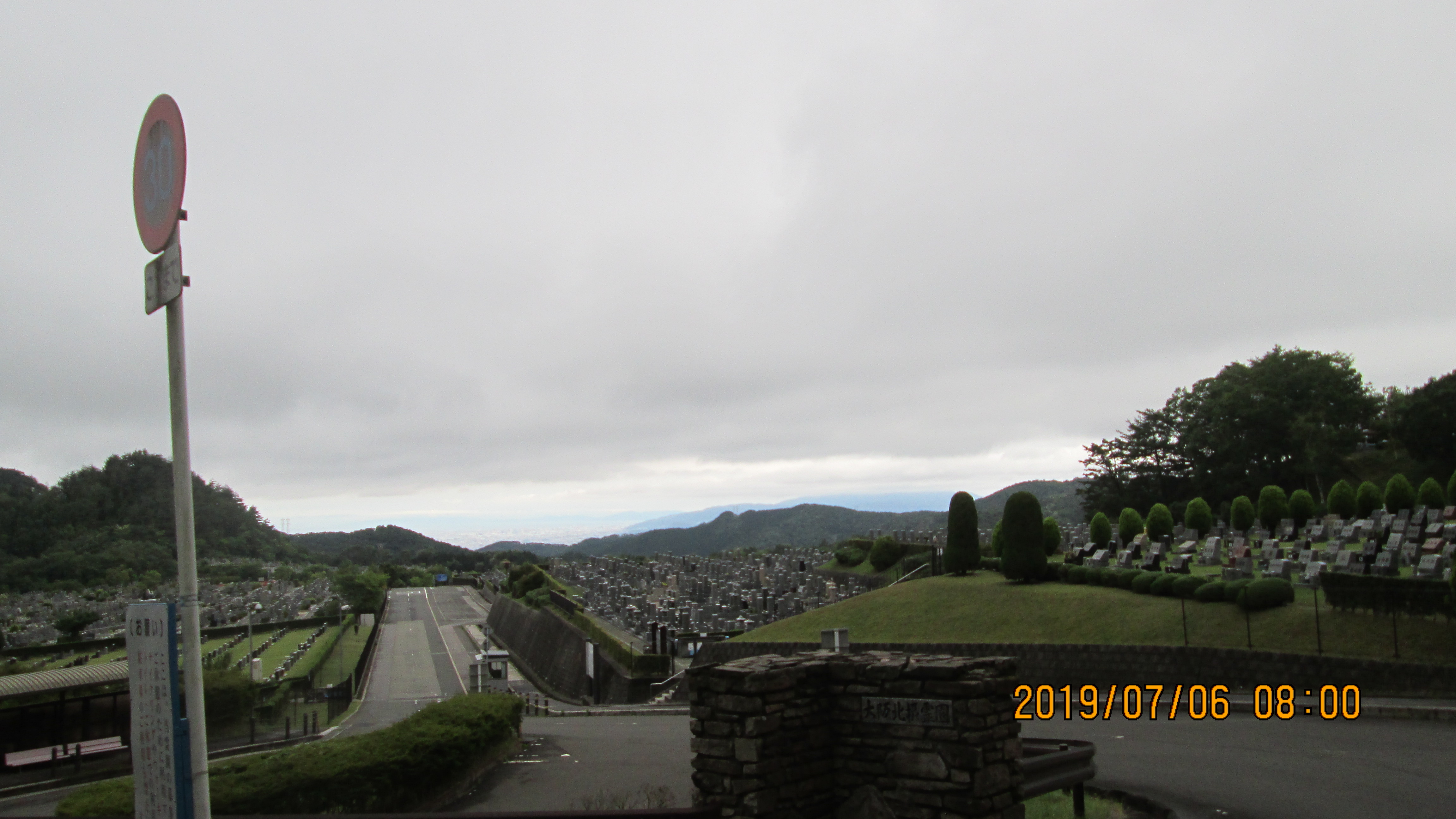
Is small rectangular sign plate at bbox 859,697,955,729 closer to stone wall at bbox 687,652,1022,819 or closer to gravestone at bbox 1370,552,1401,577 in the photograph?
stone wall at bbox 687,652,1022,819

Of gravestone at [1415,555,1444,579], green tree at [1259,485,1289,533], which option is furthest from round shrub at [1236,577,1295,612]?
green tree at [1259,485,1289,533]

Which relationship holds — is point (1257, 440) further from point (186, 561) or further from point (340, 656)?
point (186, 561)

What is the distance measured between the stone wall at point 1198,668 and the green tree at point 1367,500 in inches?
625

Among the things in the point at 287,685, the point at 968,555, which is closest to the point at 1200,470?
the point at 968,555

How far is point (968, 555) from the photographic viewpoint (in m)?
29.5

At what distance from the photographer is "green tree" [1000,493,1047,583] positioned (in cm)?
2564

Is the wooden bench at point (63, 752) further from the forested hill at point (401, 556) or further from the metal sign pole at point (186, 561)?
the forested hill at point (401, 556)

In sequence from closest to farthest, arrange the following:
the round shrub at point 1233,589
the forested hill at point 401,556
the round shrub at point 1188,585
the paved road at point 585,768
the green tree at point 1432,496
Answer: the paved road at point 585,768
the round shrub at point 1233,589
the round shrub at point 1188,585
the green tree at point 1432,496
the forested hill at point 401,556

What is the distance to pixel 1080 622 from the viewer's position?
68.7ft

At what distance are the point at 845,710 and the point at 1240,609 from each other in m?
15.9

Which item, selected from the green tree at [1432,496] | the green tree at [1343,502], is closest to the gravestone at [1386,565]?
the green tree at [1432,496]

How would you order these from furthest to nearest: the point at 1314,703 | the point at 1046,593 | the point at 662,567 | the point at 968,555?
the point at 662,567 < the point at 968,555 < the point at 1046,593 < the point at 1314,703

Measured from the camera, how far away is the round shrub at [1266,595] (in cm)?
1783

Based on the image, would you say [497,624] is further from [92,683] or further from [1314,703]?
[1314,703]
